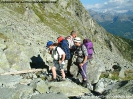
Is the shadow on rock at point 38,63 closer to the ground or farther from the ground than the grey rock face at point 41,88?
farther from the ground

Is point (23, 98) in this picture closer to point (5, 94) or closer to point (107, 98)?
point (5, 94)

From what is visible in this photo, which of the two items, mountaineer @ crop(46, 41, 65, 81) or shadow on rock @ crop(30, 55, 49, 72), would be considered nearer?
mountaineer @ crop(46, 41, 65, 81)

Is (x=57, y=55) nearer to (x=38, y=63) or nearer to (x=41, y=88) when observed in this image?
(x=41, y=88)

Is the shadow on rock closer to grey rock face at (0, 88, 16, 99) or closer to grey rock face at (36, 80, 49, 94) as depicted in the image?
grey rock face at (36, 80, 49, 94)

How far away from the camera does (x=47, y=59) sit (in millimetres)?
22469

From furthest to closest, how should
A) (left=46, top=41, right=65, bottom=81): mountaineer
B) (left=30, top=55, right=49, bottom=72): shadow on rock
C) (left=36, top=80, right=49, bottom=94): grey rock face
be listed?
(left=30, top=55, right=49, bottom=72): shadow on rock → (left=46, top=41, right=65, bottom=81): mountaineer → (left=36, top=80, right=49, bottom=94): grey rock face

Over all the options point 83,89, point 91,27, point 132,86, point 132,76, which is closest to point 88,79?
point 83,89

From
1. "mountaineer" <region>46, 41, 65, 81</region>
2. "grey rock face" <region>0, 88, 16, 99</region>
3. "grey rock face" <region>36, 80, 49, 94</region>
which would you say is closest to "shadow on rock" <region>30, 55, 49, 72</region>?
"mountaineer" <region>46, 41, 65, 81</region>

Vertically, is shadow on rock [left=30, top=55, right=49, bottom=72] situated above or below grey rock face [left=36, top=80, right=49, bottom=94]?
above

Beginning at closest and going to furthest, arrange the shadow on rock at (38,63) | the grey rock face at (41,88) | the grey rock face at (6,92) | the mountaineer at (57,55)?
the grey rock face at (6,92)
the grey rock face at (41,88)
the mountaineer at (57,55)
the shadow on rock at (38,63)

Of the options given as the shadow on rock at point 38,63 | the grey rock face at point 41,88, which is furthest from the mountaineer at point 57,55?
the shadow on rock at point 38,63

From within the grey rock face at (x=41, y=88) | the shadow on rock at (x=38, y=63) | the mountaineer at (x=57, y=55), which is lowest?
the grey rock face at (x=41, y=88)

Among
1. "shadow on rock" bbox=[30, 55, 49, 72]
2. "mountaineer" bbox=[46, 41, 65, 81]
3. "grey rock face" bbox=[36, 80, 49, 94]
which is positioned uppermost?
"mountaineer" bbox=[46, 41, 65, 81]

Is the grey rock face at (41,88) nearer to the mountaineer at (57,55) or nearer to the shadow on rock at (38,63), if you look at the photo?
the mountaineer at (57,55)
